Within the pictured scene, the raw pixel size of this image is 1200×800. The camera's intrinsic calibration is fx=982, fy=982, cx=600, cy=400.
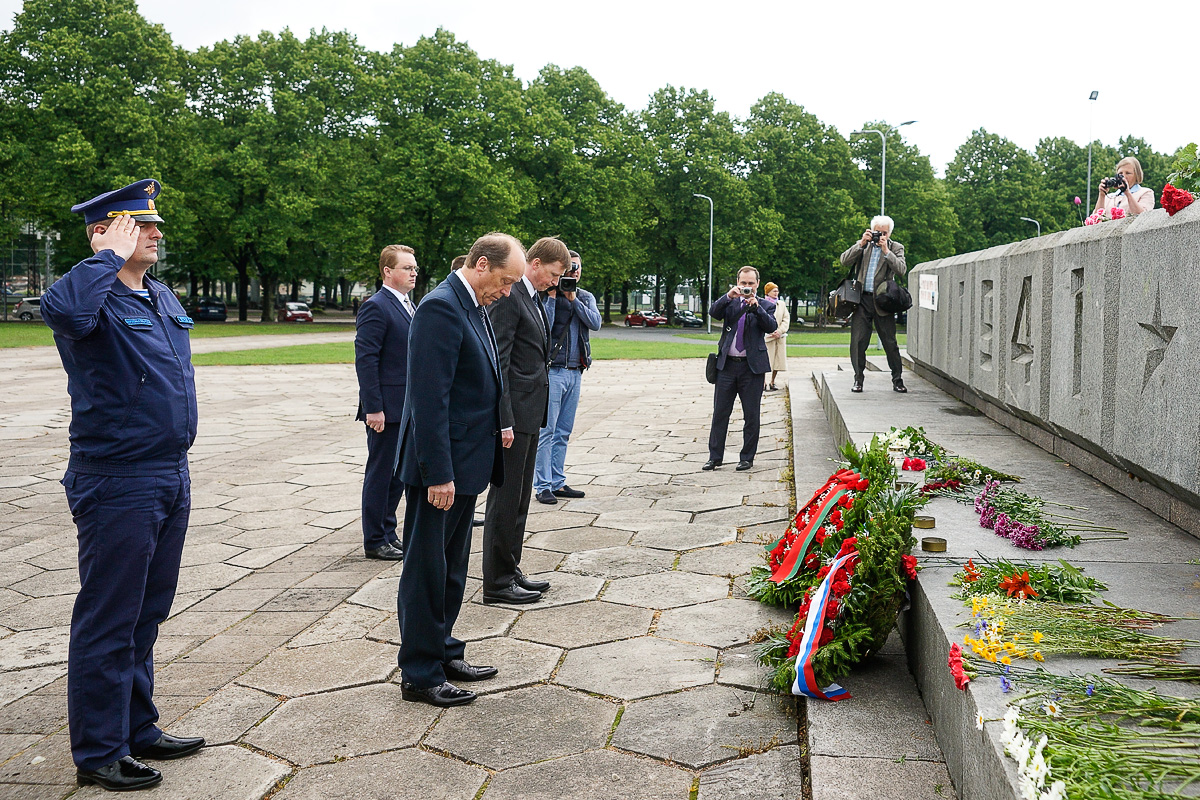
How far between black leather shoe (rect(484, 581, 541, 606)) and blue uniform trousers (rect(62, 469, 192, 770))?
206cm

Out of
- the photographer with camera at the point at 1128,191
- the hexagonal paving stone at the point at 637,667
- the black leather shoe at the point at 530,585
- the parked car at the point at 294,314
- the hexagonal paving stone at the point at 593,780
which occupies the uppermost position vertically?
the photographer with camera at the point at 1128,191

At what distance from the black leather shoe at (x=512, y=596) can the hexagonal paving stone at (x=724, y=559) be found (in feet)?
3.08

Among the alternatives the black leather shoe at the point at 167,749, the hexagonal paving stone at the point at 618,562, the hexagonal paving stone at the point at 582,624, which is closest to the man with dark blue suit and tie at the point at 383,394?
the hexagonal paving stone at the point at 618,562

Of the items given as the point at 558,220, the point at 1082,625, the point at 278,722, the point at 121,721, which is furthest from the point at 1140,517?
the point at 558,220

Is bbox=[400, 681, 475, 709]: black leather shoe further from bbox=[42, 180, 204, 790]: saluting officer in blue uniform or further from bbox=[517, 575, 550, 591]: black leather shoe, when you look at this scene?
bbox=[517, 575, 550, 591]: black leather shoe

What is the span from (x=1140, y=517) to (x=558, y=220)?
41.1 meters

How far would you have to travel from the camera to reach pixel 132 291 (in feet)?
10.4

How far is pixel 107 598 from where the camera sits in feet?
10.1

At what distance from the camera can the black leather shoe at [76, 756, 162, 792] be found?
121 inches

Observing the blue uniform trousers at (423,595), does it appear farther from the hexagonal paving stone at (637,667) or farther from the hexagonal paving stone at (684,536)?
the hexagonal paving stone at (684,536)

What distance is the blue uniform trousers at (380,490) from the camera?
590cm

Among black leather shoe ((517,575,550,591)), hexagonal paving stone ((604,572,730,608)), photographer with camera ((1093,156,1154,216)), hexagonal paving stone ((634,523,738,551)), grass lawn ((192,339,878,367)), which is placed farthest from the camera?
grass lawn ((192,339,878,367))

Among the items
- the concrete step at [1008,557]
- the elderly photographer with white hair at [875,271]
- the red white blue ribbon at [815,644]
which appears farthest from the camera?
the elderly photographer with white hair at [875,271]

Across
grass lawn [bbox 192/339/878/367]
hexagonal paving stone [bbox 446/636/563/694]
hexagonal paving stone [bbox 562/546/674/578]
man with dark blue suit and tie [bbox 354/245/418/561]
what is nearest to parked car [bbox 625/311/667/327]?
grass lawn [bbox 192/339/878/367]
